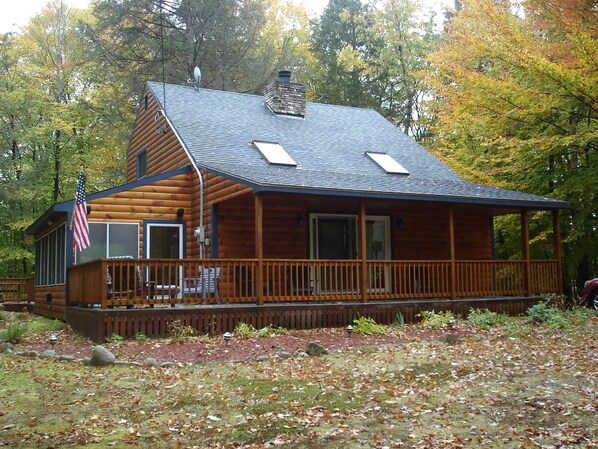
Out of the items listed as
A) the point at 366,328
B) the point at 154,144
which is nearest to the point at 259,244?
the point at 366,328

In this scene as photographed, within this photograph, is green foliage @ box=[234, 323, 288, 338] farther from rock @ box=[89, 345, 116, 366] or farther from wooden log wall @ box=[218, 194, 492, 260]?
rock @ box=[89, 345, 116, 366]

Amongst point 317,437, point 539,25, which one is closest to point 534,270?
point 539,25

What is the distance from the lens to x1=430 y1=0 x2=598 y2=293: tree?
15.2 meters

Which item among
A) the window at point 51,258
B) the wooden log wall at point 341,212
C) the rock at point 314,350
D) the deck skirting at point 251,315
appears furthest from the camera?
the window at point 51,258

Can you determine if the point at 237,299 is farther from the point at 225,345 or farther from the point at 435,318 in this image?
the point at 435,318

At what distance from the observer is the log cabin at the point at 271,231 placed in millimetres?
12297

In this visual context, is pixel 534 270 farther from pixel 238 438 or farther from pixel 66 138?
pixel 66 138

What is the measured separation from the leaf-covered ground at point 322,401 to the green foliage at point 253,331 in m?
1.62

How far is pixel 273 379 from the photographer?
792 centimetres

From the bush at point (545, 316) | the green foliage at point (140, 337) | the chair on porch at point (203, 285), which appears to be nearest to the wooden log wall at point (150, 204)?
the chair on porch at point (203, 285)

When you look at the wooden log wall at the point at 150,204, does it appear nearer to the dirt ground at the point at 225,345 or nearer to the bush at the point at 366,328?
the dirt ground at the point at 225,345

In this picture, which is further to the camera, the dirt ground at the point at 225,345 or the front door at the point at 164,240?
the front door at the point at 164,240

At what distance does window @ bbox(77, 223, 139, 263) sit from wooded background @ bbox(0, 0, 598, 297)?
715 cm

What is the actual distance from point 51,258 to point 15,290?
7.55 metres
